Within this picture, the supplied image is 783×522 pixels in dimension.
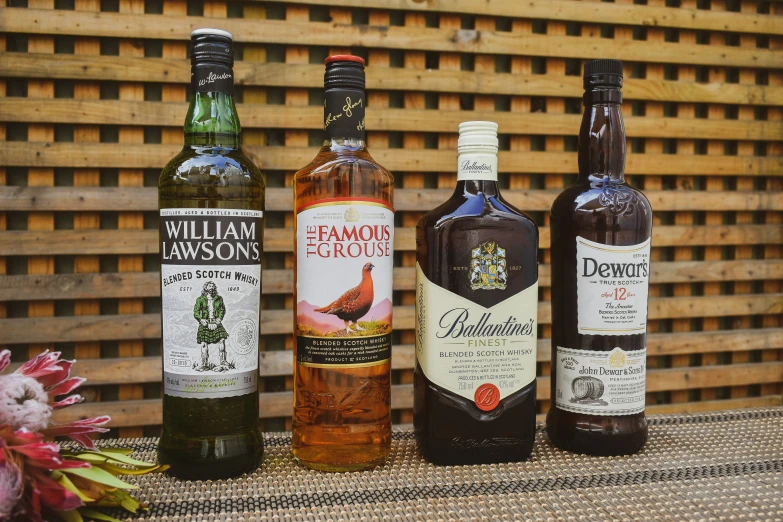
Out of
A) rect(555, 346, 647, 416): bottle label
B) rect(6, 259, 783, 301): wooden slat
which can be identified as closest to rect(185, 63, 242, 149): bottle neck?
rect(555, 346, 647, 416): bottle label

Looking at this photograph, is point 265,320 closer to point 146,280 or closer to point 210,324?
point 146,280

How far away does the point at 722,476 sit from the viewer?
886 mm

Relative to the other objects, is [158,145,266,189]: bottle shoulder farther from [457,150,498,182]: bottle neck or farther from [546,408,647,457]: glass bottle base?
[546,408,647,457]: glass bottle base

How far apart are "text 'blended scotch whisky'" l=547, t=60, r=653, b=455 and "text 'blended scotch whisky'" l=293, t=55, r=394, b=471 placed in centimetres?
28

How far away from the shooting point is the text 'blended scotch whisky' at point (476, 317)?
908 mm

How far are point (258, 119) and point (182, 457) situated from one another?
104 centimetres

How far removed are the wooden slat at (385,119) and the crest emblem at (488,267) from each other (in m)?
0.91

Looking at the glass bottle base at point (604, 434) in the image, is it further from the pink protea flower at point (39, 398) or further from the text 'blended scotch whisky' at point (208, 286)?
the pink protea flower at point (39, 398)

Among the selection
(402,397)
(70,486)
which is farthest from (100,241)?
(70,486)

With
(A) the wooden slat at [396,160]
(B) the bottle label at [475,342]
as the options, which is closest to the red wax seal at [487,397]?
(B) the bottle label at [475,342]

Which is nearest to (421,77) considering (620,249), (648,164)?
(648,164)

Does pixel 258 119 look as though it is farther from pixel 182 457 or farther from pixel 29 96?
pixel 182 457

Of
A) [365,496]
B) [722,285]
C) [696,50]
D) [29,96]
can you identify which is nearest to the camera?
[365,496]

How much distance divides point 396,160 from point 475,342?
3.10 ft
